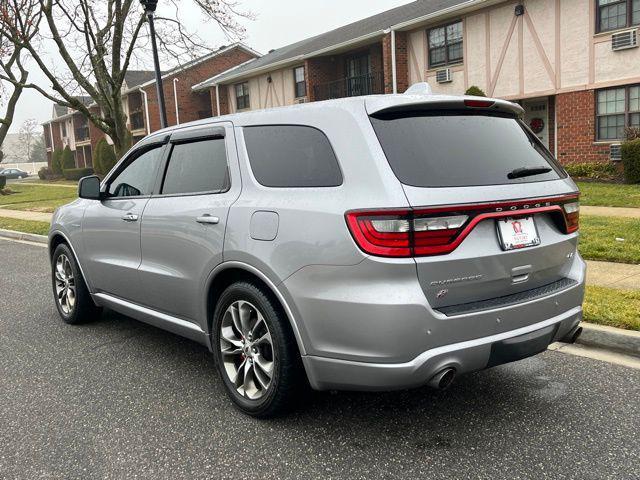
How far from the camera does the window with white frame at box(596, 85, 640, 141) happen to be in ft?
53.1

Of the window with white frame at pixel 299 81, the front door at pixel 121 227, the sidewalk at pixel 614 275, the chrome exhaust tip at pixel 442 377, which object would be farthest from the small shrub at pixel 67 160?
the chrome exhaust tip at pixel 442 377

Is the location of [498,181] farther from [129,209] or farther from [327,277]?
[129,209]

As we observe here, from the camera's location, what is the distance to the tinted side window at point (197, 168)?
3754 millimetres

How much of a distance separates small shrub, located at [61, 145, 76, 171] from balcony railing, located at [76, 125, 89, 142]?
1.50 metres

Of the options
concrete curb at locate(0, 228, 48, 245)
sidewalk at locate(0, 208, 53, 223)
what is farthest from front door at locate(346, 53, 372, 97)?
concrete curb at locate(0, 228, 48, 245)

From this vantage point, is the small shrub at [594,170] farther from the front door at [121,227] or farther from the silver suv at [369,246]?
the front door at [121,227]

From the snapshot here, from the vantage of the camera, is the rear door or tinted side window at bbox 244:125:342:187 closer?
tinted side window at bbox 244:125:342:187

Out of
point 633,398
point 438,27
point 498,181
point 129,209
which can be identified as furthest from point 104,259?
point 438,27

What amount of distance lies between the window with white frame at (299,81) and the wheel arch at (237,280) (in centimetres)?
2463

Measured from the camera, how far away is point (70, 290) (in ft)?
18.2

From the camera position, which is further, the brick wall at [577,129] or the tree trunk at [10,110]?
the tree trunk at [10,110]

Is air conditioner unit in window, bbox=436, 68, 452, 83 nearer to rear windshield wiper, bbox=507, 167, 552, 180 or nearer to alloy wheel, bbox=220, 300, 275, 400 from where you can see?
rear windshield wiper, bbox=507, 167, 552, 180

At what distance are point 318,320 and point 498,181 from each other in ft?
3.83

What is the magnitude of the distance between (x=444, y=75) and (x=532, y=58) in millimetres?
3295
